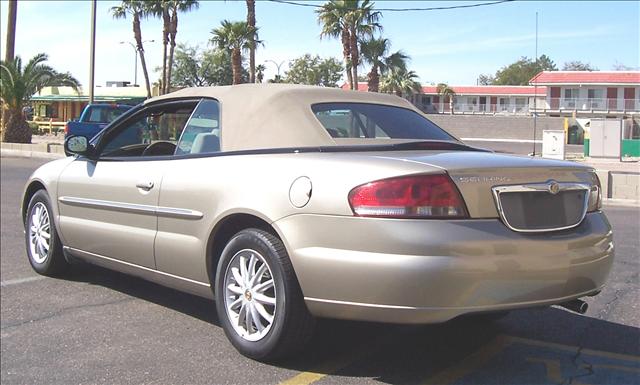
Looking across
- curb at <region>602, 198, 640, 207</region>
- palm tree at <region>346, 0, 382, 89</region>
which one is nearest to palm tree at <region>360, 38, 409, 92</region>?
palm tree at <region>346, 0, 382, 89</region>

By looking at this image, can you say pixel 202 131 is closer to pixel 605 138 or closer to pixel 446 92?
pixel 605 138

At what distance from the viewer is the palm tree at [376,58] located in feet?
96.3

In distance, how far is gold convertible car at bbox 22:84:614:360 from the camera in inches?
124

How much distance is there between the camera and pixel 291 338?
11.5 ft

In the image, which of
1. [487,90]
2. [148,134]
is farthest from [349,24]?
[487,90]

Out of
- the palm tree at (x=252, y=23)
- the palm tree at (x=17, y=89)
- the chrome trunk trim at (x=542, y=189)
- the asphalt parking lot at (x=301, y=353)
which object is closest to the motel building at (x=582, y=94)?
the palm tree at (x=252, y=23)

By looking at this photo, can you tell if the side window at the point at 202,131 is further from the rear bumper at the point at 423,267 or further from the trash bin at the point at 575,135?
the trash bin at the point at 575,135

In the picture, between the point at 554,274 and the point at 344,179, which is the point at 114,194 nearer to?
the point at 344,179

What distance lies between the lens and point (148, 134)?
17.8ft

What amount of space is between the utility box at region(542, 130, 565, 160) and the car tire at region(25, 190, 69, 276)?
23147mm

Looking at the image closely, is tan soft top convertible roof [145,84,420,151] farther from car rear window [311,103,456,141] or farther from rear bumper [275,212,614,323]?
rear bumper [275,212,614,323]

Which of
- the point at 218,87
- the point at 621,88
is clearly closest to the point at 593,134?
the point at 621,88

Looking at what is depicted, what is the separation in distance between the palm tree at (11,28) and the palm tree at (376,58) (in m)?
15.9

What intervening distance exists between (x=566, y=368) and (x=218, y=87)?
2994 mm
